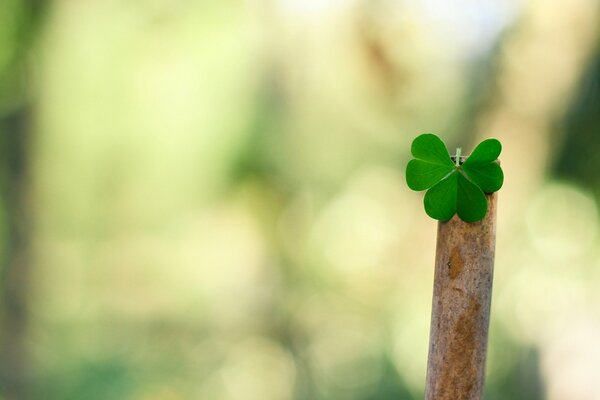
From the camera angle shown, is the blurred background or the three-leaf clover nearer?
the three-leaf clover

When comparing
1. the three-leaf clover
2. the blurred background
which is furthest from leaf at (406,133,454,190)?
the blurred background

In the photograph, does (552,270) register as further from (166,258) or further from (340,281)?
(166,258)

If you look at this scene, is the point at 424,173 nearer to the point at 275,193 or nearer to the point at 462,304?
the point at 462,304

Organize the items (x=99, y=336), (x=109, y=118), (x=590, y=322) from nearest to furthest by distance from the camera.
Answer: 1. (x=590, y=322)
2. (x=109, y=118)
3. (x=99, y=336)

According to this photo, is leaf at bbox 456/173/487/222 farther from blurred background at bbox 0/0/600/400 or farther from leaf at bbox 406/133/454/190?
blurred background at bbox 0/0/600/400

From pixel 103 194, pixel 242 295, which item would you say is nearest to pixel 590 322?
pixel 242 295

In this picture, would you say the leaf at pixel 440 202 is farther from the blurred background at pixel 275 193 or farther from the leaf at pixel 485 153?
the blurred background at pixel 275 193

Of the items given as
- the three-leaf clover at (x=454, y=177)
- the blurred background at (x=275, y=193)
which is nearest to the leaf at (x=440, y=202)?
the three-leaf clover at (x=454, y=177)
